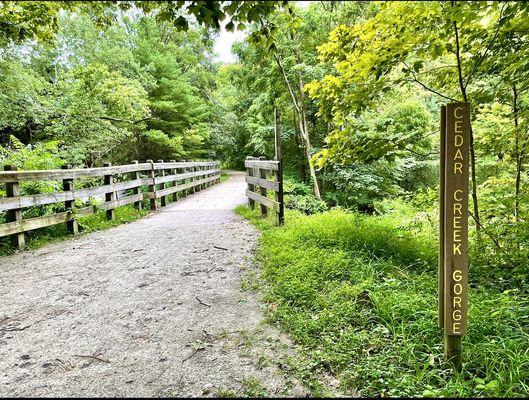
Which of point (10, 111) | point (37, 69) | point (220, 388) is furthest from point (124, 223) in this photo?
point (37, 69)

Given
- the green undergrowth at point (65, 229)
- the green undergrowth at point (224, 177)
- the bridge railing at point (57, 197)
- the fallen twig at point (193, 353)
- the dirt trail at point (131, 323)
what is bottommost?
the fallen twig at point (193, 353)

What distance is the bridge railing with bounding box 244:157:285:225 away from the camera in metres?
6.35

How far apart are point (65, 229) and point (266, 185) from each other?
404cm

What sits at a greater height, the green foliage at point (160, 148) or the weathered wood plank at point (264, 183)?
the green foliage at point (160, 148)

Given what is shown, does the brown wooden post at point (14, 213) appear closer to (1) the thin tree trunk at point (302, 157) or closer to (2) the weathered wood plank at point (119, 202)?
(2) the weathered wood plank at point (119, 202)

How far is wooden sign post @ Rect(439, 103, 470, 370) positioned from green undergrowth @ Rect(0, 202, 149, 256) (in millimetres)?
5996

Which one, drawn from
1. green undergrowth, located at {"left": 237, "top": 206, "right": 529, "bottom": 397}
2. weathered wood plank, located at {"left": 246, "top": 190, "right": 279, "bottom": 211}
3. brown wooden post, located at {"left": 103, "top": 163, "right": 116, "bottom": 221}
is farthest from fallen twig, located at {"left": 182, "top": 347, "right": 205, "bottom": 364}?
brown wooden post, located at {"left": 103, "top": 163, "right": 116, "bottom": 221}

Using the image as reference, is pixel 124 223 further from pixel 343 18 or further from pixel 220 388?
pixel 343 18

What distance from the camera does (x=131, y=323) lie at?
10.1 feet

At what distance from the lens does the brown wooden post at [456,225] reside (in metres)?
2.22

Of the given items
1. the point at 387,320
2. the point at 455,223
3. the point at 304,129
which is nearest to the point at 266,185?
the point at 387,320

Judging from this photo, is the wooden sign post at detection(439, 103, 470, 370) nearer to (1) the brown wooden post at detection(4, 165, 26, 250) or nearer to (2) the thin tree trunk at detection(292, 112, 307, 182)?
(1) the brown wooden post at detection(4, 165, 26, 250)

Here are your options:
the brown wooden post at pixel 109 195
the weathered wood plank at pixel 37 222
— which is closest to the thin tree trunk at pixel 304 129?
the brown wooden post at pixel 109 195

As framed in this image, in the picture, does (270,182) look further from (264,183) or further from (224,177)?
(224,177)
